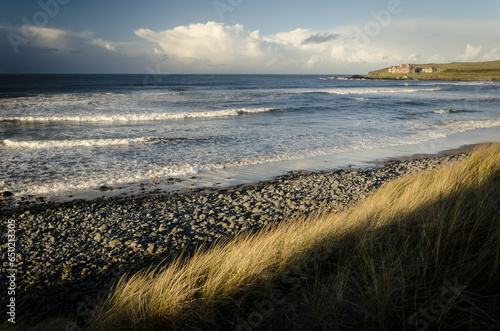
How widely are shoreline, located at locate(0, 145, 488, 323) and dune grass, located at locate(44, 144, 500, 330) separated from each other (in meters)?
1.61

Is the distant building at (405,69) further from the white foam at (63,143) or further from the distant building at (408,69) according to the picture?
the white foam at (63,143)

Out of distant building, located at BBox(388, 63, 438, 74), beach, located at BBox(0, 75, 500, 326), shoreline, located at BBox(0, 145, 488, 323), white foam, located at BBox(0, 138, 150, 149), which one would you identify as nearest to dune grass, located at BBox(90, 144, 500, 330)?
beach, located at BBox(0, 75, 500, 326)

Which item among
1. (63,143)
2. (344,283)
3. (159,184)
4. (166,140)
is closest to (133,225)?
(159,184)

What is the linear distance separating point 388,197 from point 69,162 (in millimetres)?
11428

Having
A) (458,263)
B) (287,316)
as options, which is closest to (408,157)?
(458,263)

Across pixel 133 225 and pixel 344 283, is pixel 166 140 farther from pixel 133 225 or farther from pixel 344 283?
pixel 344 283

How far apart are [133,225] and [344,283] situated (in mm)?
4951

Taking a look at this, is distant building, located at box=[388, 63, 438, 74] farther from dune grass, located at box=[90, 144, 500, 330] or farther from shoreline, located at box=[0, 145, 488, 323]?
dune grass, located at box=[90, 144, 500, 330]

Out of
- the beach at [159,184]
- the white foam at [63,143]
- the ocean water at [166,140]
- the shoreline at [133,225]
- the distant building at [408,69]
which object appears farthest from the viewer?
the distant building at [408,69]

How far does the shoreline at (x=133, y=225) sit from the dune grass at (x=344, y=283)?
161 cm

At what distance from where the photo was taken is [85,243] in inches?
224

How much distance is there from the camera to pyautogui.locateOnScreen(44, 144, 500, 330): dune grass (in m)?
2.59

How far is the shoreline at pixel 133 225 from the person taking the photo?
4570mm

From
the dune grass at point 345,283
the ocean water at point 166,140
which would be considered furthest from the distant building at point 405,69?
the dune grass at point 345,283
